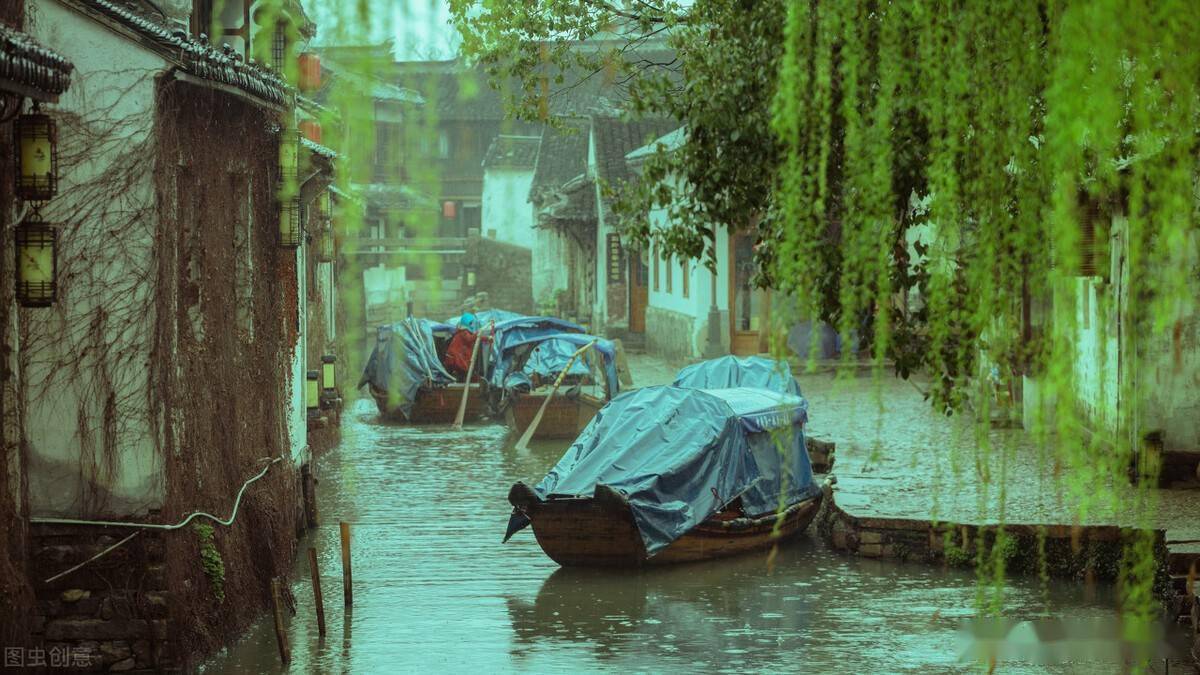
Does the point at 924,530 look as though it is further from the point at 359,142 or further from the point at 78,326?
the point at 359,142

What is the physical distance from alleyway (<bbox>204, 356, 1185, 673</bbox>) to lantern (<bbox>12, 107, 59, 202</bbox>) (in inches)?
154

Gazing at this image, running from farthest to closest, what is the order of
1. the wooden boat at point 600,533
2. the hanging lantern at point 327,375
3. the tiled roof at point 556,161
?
1. the tiled roof at point 556,161
2. the hanging lantern at point 327,375
3. the wooden boat at point 600,533

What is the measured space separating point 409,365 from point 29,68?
20.0 meters

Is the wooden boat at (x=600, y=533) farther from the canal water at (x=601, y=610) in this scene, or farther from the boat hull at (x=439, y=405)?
the boat hull at (x=439, y=405)

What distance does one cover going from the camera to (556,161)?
49531 mm

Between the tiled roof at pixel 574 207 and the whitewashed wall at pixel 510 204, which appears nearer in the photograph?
the tiled roof at pixel 574 207

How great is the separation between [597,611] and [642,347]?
2466 centimetres

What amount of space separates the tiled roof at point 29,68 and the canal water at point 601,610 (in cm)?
507

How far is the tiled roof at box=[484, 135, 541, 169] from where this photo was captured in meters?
54.8

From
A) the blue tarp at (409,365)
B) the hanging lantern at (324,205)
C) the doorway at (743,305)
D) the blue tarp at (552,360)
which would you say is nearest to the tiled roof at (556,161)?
the doorway at (743,305)

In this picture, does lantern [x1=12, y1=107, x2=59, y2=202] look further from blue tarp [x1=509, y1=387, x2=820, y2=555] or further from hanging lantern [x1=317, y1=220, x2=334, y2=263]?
hanging lantern [x1=317, y1=220, x2=334, y2=263]

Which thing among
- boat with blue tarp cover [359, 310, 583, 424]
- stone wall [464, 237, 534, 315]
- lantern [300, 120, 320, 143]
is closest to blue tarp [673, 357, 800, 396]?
lantern [300, 120, 320, 143]

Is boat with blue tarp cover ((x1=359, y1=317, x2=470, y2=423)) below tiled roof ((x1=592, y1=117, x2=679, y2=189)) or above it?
below

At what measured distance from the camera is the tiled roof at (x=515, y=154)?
5484 cm
